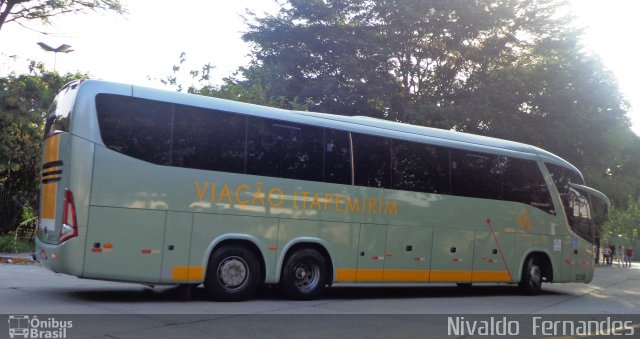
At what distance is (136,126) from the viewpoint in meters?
10.4

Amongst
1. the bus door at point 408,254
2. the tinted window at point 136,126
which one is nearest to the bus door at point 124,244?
the tinted window at point 136,126

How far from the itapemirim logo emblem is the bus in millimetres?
1727

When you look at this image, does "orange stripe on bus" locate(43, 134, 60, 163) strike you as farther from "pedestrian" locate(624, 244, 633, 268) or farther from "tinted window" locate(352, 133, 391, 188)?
"pedestrian" locate(624, 244, 633, 268)

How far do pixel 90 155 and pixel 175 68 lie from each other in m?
17.7

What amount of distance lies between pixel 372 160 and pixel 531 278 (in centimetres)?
596

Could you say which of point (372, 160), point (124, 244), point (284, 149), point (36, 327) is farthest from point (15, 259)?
point (36, 327)

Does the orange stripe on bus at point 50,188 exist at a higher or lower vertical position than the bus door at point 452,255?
higher

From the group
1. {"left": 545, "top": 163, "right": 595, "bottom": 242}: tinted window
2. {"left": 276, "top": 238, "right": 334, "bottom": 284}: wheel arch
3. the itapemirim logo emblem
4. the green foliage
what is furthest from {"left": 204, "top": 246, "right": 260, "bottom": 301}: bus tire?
the green foliage

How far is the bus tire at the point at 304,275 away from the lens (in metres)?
11.9

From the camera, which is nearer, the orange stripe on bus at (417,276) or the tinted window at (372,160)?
the orange stripe on bus at (417,276)

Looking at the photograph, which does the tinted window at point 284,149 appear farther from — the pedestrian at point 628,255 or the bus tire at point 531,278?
the pedestrian at point 628,255

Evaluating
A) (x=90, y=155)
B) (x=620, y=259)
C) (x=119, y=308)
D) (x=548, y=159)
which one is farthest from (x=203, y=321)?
(x=620, y=259)

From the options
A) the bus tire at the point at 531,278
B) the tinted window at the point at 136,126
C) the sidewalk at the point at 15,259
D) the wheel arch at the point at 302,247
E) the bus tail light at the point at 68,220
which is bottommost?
the sidewalk at the point at 15,259

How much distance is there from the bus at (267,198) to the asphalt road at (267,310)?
1.85 ft
